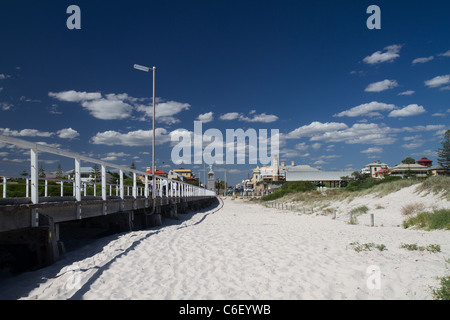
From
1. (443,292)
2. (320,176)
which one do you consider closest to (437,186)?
(443,292)

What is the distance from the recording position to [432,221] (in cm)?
1248

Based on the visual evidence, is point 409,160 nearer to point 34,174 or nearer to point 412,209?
point 412,209

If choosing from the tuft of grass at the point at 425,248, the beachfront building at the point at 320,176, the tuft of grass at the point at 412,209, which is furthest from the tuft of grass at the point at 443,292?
the beachfront building at the point at 320,176

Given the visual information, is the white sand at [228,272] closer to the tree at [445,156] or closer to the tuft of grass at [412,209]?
the tuft of grass at [412,209]

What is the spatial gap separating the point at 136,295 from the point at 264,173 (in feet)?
439

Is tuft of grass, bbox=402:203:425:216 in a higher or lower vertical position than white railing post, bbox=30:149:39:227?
lower

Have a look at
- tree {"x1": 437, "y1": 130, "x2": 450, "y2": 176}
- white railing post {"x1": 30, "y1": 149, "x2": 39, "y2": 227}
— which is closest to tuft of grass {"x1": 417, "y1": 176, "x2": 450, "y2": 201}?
white railing post {"x1": 30, "y1": 149, "x2": 39, "y2": 227}

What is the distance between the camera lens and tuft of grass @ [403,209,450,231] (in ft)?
39.2

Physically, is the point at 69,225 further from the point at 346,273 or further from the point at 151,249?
the point at 346,273

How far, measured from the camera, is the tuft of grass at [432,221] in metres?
12.0

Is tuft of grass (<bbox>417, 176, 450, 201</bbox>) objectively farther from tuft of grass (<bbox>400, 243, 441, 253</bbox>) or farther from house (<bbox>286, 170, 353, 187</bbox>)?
house (<bbox>286, 170, 353, 187</bbox>)
